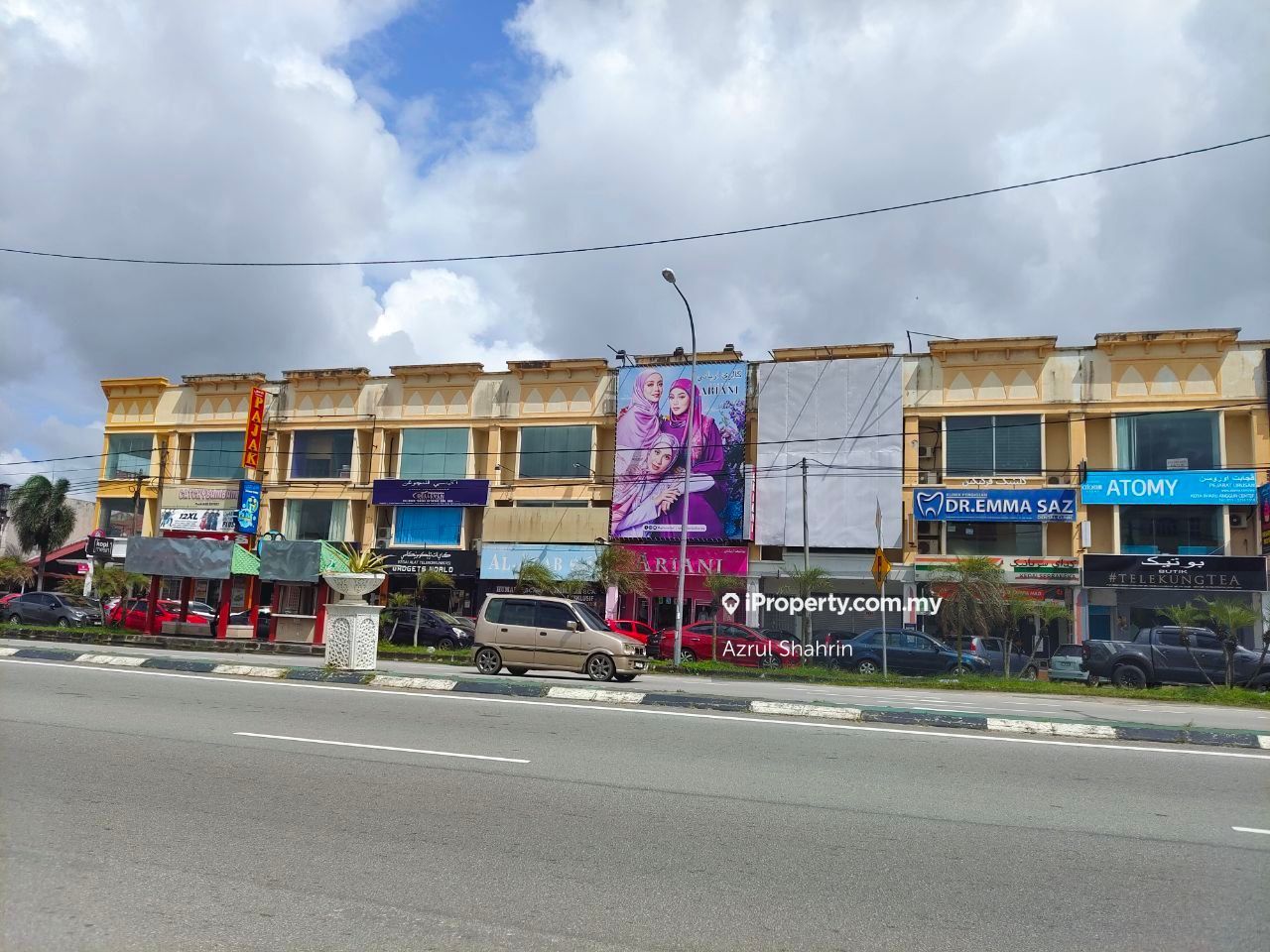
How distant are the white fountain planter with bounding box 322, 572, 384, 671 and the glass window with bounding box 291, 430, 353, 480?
28.7m

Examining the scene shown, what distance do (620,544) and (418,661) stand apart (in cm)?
1407

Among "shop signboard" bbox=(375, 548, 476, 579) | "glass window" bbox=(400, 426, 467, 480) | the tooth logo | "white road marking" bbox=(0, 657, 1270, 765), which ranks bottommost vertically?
"white road marking" bbox=(0, 657, 1270, 765)

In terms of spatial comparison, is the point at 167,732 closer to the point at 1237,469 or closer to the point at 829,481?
the point at 829,481

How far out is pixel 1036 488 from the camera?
114 feet

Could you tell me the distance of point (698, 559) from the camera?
37.7 meters

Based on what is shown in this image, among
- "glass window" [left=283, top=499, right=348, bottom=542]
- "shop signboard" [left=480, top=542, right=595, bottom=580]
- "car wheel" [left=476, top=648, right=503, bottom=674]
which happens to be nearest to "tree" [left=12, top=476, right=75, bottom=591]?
"glass window" [left=283, top=499, right=348, bottom=542]

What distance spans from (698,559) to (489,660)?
19348 mm

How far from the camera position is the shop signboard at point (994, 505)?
113 feet

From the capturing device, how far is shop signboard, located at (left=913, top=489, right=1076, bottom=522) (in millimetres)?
34500

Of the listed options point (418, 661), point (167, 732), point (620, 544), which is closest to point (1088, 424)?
point (620, 544)

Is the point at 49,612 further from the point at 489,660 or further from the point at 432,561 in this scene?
the point at 489,660

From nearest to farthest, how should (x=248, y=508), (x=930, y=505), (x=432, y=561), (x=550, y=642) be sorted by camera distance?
(x=550, y=642) < (x=930, y=505) < (x=248, y=508) < (x=432, y=561)

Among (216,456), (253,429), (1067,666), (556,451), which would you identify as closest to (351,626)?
(1067,666)

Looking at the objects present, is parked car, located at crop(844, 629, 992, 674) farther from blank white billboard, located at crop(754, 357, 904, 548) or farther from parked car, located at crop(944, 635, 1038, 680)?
blank white billboard, located at crop(754, 357, 904, 548)
